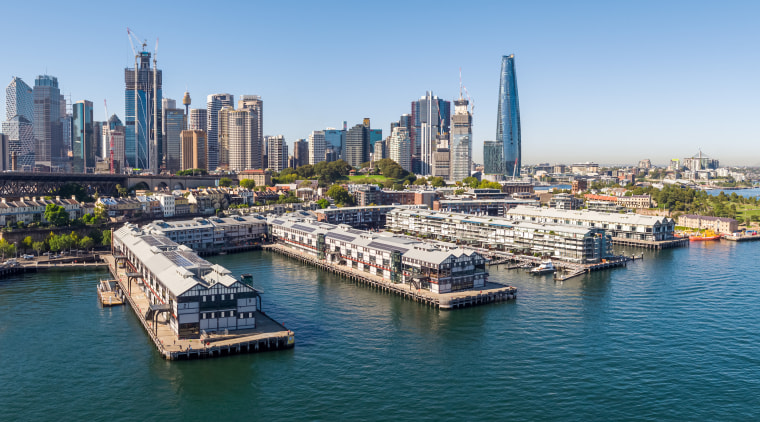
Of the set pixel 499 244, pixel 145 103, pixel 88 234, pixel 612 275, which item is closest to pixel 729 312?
pixel 612 275

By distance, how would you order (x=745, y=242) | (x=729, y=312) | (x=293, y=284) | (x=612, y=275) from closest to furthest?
(x=729, y=312)
(x=293, y=284)
(x=612, y=275)
(x=745, y=242)

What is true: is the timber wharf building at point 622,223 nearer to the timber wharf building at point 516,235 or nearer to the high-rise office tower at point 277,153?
the timber wharf building at point 516,235

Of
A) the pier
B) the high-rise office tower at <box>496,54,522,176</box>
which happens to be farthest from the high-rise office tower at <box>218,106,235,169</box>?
the pier

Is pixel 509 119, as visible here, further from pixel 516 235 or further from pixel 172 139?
pixel 516 235

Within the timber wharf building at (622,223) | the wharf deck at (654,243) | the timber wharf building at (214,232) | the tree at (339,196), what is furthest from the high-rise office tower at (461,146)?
the timber wharf building at (214,232)

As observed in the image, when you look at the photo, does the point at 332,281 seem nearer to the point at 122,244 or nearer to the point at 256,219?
the point at 122,244

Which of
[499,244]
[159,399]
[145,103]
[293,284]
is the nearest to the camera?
[159,399]

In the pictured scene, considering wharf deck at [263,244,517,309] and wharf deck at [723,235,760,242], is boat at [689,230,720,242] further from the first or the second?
wharf deck at [263,244,517,309]

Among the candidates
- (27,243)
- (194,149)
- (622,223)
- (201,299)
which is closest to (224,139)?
(194,149)
